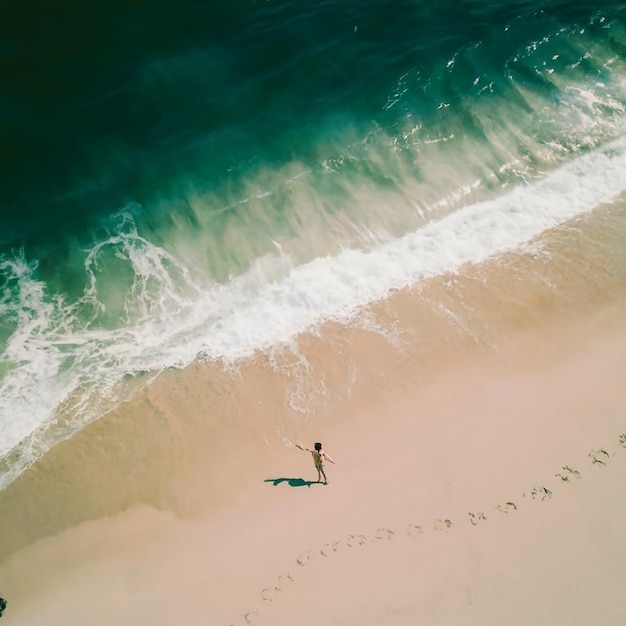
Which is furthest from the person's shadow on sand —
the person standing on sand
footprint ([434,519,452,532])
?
footprint ([434,519,452,532])

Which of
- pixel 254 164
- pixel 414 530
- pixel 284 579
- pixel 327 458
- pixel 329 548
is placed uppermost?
pixel 254 164

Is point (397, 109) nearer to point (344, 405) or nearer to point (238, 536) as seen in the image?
point (344, 405)

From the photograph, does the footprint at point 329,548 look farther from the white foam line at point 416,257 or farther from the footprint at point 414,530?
the white foam line at point 416,257

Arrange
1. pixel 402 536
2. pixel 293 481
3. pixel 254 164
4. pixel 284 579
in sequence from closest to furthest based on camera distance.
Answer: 1. pixel 284 579
2. pixel 402 536
3. pixel 293 481
4. pixel 254 164

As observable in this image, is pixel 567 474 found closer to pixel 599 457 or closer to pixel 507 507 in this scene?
pixel 599 457

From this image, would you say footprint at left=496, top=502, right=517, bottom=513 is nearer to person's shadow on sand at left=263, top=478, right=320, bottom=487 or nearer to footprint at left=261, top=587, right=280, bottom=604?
person's shadow on sand at left=263, top=478, right=320, bottom=487

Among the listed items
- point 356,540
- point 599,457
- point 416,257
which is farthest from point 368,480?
point 416,257

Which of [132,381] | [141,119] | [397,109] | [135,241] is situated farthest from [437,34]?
[132,381]
